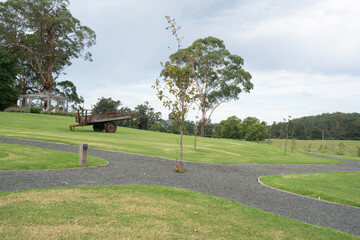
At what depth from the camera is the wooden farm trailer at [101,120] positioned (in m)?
24.2

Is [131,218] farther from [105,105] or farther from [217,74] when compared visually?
[105,105]

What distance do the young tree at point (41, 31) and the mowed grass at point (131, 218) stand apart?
4352cm

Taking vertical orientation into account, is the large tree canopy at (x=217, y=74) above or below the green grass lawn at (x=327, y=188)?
above

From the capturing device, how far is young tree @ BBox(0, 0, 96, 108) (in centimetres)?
4219

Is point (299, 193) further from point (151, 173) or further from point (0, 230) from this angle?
point (0, 230)

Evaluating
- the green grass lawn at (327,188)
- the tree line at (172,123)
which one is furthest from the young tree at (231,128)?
the green grass lawn at (327,188)

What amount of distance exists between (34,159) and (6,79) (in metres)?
42.2

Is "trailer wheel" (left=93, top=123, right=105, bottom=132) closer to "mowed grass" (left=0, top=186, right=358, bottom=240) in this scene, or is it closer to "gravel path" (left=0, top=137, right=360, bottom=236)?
"gravel path" (left=0, top=137, right=360, bottom=236)

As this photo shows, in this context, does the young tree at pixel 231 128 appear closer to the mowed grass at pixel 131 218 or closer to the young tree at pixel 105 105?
the young tree at pixel 105 105

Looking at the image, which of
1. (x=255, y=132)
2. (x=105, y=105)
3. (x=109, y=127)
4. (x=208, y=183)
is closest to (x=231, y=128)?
(x=255, y=132)

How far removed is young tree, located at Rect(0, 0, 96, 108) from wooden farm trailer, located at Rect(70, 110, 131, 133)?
25112mm

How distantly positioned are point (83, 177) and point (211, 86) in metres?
39.5

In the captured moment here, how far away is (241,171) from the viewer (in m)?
11.2

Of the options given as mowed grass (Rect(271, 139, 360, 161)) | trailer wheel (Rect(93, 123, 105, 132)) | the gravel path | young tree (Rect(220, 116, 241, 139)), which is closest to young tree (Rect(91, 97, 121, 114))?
young tree (Rect(220, 116, 241, 139))
